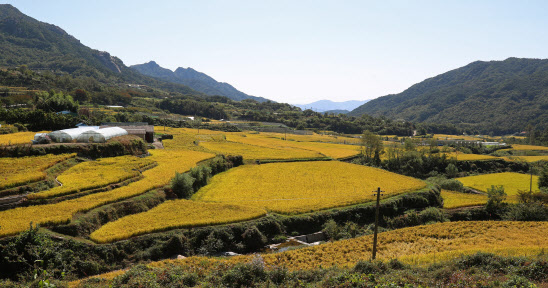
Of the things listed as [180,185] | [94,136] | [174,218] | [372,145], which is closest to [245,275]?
[174,218]

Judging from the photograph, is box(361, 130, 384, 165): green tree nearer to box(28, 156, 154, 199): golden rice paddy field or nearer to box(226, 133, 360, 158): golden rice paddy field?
box(226, 133, 360, 158): golden rice paddy field

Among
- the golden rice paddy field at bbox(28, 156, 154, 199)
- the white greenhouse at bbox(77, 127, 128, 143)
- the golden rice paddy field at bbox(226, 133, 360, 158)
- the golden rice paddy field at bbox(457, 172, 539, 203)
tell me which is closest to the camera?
the golden rice paddy field at bbox(28, 156, 154, 199)

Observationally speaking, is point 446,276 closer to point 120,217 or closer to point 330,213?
point 330,213

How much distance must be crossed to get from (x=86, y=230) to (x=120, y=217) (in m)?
3.24

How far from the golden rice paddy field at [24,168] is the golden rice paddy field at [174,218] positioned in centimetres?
735

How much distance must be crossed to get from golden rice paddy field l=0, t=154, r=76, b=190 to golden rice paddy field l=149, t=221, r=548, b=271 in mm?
12753

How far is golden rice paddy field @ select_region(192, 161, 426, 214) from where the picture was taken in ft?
94.8

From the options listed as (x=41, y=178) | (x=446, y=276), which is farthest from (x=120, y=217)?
(x=446, y=276)

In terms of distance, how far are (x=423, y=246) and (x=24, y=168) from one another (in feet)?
104

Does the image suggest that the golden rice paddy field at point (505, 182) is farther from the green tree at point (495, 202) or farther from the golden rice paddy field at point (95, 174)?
the golden rice paddy field at point (95, 174)

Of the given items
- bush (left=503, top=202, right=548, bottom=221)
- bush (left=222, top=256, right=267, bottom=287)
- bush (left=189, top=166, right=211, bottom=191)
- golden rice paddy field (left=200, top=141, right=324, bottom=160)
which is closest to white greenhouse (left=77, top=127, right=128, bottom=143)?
bush (left=189, top=166, right=211, bottom=191)

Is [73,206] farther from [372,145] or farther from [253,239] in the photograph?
[372,145]

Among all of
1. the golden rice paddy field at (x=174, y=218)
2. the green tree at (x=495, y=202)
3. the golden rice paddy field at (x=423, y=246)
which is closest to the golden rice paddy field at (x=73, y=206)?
the golden rice paddy field at (x=174, y=218)

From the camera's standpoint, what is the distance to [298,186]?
35125mm
